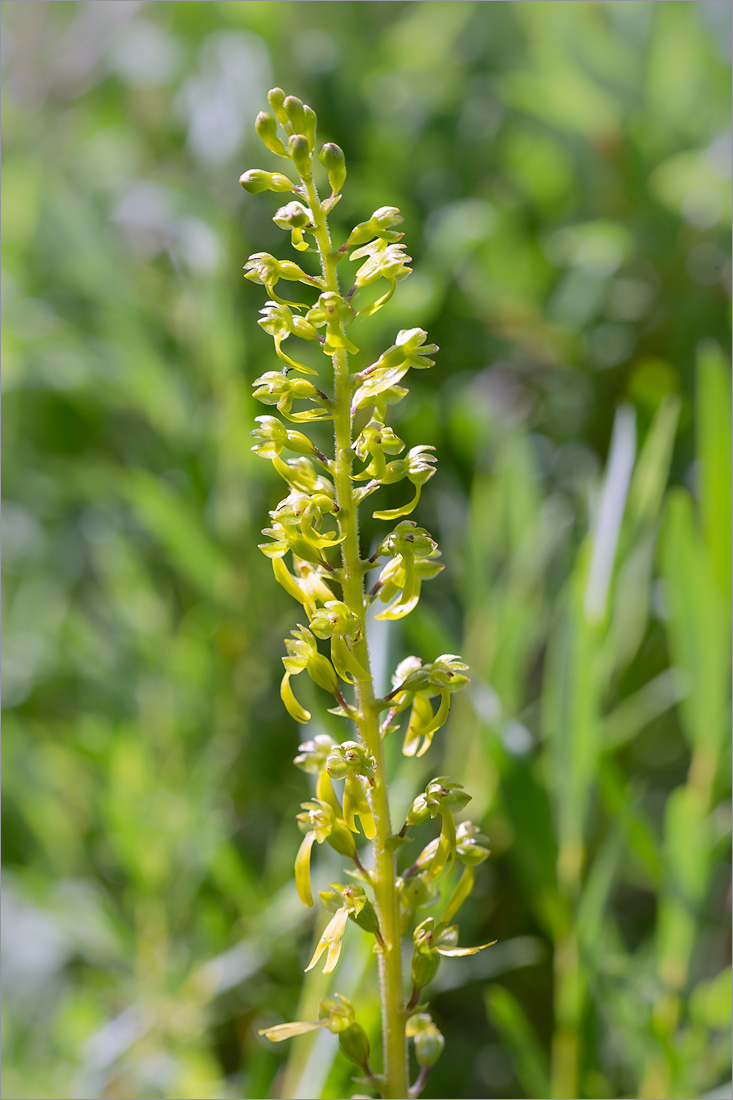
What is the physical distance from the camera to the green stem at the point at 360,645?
26cm

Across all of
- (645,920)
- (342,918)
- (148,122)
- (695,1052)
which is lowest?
(645,920)

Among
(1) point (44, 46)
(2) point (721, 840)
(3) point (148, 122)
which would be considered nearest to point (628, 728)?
(2) point (721, 840)

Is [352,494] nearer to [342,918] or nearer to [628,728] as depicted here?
[342,918]

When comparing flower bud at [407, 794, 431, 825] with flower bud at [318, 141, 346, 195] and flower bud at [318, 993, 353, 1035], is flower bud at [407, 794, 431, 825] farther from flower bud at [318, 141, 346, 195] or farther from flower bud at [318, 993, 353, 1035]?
flower bud at [318, 141, 346, 195]

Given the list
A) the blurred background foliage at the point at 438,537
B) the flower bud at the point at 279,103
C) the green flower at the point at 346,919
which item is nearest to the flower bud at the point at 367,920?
the green flower at the point at 346,919

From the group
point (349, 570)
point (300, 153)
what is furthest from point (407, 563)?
point (300, 153)

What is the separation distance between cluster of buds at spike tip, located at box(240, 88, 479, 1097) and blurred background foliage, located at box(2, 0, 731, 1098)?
13 cm

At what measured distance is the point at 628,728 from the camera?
21.0 inches

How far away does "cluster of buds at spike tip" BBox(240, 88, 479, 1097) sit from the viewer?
262 mm

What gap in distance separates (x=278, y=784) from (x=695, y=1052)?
0.37 m

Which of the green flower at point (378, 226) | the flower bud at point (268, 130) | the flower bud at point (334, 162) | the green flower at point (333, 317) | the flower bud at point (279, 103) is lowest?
the green flower at point (333, 317)

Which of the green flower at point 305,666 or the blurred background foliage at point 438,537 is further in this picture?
the blurred background foliage at point 438,537

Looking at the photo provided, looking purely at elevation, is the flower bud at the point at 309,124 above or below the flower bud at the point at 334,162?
above

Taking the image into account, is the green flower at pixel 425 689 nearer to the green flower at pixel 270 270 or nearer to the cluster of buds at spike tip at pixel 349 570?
the cluster of buds at spike tip at pixel 349 570
